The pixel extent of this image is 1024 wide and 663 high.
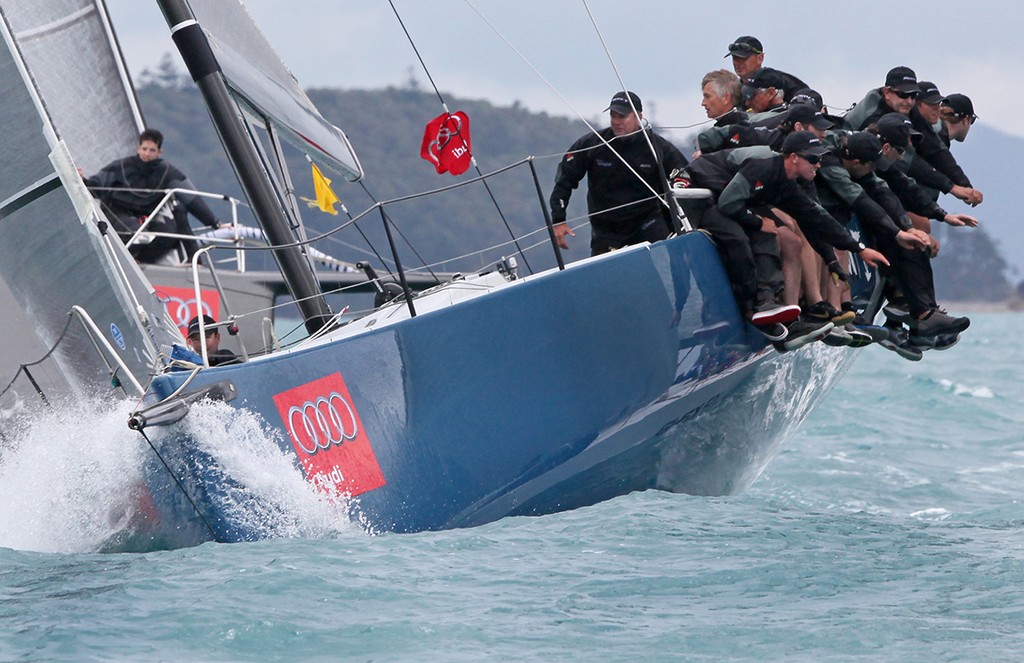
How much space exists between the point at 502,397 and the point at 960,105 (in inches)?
105

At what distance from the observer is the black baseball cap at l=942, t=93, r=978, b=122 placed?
19.8ft

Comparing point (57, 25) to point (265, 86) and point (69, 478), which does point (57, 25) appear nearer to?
point (265, 86)

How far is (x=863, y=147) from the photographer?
5.32 m

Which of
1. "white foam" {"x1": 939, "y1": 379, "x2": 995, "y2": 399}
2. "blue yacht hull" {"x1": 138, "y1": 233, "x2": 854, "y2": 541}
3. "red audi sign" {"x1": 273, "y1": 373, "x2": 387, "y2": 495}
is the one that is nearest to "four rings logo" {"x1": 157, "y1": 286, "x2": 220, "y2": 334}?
"blue yacht hull" {"x1": 138, "y1": 233, "x2": 854, "y2": 541}

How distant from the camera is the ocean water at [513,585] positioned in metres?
3.36

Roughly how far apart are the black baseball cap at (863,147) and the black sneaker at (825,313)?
22.4 inches

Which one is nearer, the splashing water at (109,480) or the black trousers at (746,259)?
the splashing water at (109,480)

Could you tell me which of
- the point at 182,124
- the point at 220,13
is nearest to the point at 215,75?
the point at 220,13

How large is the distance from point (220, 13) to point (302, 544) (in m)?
2.57

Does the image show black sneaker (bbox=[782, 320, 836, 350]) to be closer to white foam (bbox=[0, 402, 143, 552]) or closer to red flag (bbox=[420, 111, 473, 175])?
red flag (bbox=[420, 111, 473, 175])

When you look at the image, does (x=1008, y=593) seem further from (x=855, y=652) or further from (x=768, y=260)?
(x=768, y=260)

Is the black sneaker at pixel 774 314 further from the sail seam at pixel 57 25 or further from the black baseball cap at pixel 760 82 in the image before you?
the sail seam at pixel 57 25

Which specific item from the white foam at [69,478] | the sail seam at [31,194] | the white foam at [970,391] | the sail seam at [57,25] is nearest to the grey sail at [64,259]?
the sail seam at [31,194]

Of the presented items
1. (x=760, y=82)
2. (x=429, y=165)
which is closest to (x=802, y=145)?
(x=760, y=82)
